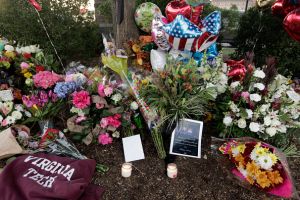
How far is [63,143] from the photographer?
102 inches

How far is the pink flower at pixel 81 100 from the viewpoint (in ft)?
8.65

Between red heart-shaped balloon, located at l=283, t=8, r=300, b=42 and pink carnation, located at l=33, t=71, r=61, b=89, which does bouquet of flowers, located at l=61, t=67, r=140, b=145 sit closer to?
pink carnation, located at l=33, t=71, r=61, b=89

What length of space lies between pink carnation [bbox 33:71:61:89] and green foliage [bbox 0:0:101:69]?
4.28ft

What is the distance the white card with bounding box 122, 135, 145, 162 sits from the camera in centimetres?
272

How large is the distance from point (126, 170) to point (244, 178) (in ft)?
3.45

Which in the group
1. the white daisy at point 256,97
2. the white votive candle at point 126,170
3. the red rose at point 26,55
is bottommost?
the white votive candle at point 126,170

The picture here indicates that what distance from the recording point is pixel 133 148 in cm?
275

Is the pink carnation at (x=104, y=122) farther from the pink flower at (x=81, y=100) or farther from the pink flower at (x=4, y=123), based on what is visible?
the pink flower at (x=4, y=123)

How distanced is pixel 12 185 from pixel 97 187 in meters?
0.64

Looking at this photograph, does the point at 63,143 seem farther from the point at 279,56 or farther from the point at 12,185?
the point at 279,56

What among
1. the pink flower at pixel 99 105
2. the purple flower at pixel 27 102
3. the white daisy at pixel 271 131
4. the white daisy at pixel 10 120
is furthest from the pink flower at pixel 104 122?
the white daisy at pixel 271 131

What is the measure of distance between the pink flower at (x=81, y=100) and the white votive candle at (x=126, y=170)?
67 centimetres

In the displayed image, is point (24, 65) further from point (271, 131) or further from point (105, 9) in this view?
point (105, 9)

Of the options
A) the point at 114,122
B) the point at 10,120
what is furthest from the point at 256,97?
the point at 10,120
